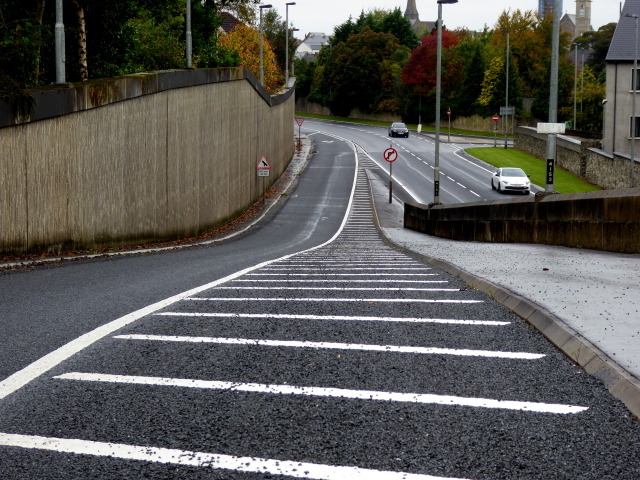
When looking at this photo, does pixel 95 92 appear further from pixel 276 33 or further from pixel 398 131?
pixel 276 33

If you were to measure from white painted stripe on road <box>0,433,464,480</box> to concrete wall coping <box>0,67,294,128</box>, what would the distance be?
39.4 feet

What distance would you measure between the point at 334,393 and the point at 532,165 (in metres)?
64.6

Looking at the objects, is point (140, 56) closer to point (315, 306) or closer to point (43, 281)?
point (43, 281)

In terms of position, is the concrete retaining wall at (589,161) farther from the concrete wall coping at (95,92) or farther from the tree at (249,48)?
the concrete wall coping at (95,92)

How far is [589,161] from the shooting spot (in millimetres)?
59156

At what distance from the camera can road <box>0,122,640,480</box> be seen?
4.27 metres

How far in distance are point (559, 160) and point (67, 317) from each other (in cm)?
6302

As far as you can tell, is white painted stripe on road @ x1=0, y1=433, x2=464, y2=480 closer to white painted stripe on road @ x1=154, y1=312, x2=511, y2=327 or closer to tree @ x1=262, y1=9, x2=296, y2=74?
white painted stripe on road @ x1=154, y1=312, x2=511, y2=327

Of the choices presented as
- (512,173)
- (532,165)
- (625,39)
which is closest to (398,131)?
(532,165)

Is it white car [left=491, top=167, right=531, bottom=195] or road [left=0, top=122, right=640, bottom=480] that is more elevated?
road [left=0, top=122, right=640, bottom=480]

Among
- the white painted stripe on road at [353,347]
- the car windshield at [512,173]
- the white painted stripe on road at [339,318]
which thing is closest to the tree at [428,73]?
the car windshield at [512,173]

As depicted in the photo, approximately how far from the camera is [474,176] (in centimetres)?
6119

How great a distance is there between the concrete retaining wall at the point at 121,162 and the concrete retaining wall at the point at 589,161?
89.2ft

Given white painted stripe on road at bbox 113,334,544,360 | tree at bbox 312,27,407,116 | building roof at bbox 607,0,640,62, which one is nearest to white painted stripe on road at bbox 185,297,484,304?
white painted stripe on road at bbox 113,334,544,360
